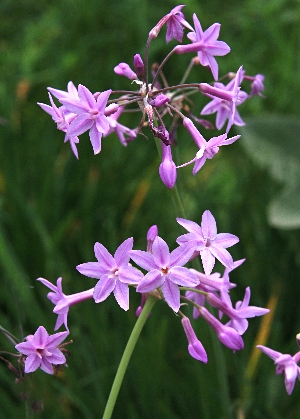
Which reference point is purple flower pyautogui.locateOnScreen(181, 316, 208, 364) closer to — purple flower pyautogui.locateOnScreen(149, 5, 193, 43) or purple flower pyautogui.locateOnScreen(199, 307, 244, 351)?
purple flower pyautogui.locateOnScreen(199, 307, 244, 351)

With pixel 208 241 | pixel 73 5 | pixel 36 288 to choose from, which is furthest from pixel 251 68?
pixel 208 241

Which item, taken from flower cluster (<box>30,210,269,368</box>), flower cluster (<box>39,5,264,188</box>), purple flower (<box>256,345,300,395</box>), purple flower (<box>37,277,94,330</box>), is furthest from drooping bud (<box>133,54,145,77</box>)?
purple flower (<box>256,345,300,395</box>)

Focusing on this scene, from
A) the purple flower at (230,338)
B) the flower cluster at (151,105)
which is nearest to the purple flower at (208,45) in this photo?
the flower cluster at (151,105)

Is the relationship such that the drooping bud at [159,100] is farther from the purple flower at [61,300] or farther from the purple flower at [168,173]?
the purple flower at [61,300]

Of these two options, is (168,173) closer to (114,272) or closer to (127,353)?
(114,272)

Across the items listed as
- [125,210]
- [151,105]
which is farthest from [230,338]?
[125,210]
